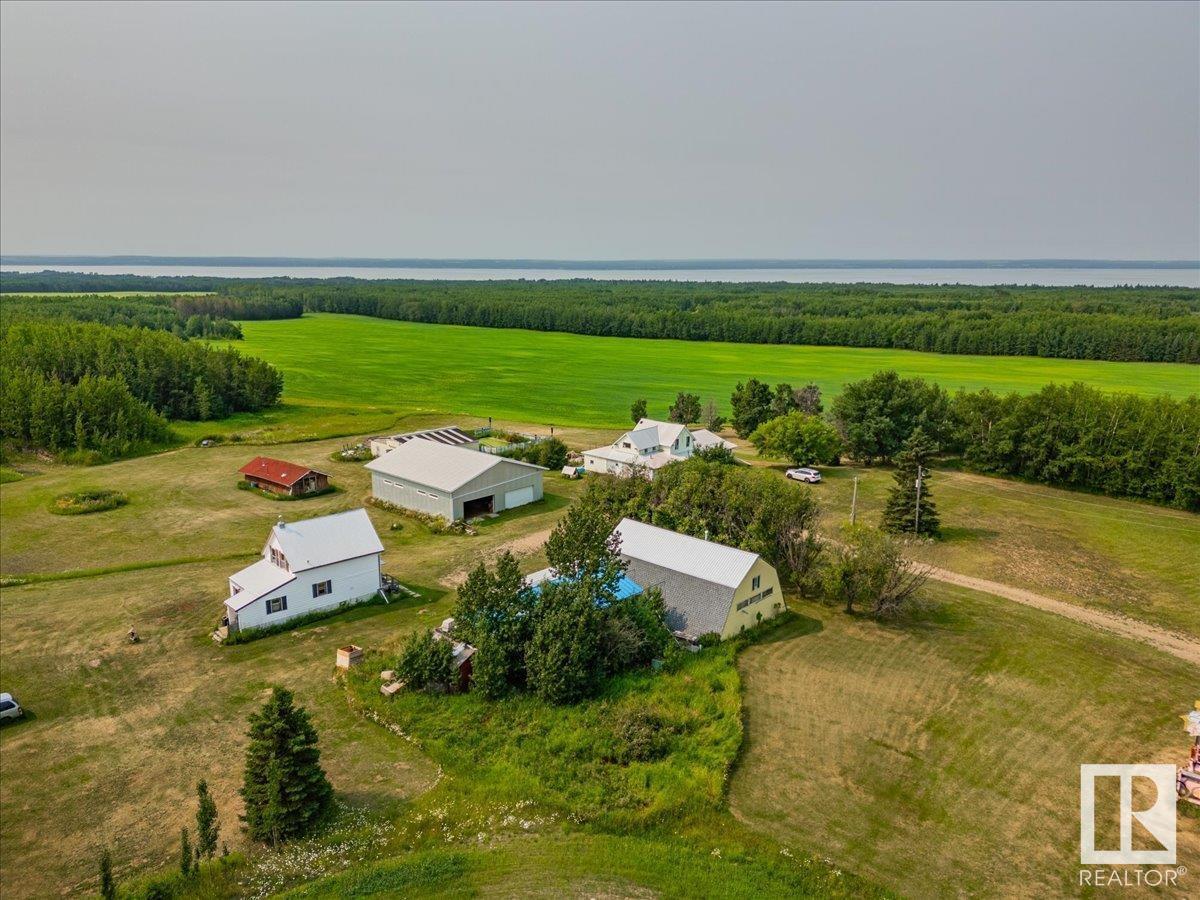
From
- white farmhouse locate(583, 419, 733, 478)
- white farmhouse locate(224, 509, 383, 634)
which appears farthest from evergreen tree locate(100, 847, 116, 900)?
white farmhouse locate(583, 419, 733, 478)

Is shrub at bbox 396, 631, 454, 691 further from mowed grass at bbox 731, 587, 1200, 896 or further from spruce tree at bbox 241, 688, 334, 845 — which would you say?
mowed grass at bbox 731, 587, 1200, 896

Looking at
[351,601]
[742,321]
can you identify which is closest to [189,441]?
[351,601]

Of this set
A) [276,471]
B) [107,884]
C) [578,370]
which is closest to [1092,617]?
[107,884]

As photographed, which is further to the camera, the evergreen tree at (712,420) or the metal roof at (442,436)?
the evergreen tree at (712,420)

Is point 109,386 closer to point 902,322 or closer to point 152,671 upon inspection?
point 152,671

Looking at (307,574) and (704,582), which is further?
(307,574)

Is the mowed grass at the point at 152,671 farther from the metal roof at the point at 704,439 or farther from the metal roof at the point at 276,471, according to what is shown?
the metal roof at the point at 704,439

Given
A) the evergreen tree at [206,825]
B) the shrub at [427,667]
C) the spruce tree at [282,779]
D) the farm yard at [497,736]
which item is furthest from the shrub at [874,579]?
the evergreen tree at [206,825]

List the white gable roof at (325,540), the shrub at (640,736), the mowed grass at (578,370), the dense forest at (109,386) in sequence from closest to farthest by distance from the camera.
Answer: the shrub at (640,736) < the white gable roof at (325,540) < the dense forest at (109,386) < the mowed grass at (578,370)
